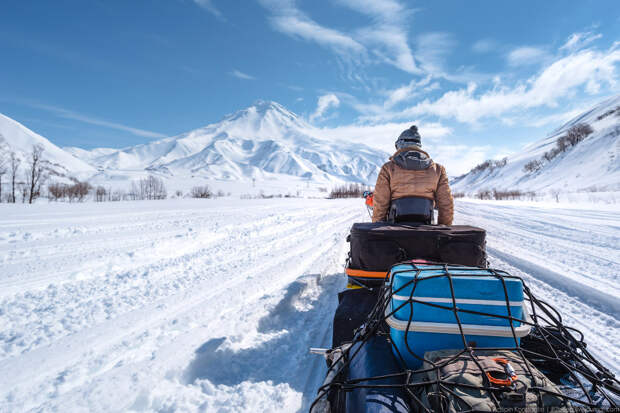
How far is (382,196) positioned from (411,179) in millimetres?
408

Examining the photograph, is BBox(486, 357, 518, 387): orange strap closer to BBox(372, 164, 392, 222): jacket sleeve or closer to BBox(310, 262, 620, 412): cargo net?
BBox(310, 262, 620, 412): cargo net

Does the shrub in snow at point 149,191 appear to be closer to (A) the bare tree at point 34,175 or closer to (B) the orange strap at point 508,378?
(A) the bare tree at point 34,175

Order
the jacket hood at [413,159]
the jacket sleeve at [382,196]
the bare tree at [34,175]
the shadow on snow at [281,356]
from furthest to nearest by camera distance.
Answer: the bare tree at [34,175]
the jacket sleeve at [382,196]
the jacket hood at [413,159]
the shadow on snow at [281,356]

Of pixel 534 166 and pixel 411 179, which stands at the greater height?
pixel 534 166

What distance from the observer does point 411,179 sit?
317 cm

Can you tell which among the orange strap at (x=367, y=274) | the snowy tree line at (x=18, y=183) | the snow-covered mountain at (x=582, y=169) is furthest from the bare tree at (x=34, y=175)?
the snow-covered mountain at (x=582, y=169)

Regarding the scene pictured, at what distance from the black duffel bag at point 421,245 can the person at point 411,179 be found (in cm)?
81

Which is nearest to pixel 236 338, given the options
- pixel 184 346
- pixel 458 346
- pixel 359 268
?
pixel 184 346

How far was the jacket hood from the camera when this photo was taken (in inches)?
122

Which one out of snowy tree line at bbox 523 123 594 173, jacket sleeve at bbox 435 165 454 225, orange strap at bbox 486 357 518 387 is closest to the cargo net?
orange strap at bbox 486 357 518 387

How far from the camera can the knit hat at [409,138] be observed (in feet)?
11.0

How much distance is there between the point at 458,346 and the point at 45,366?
304 centimetres

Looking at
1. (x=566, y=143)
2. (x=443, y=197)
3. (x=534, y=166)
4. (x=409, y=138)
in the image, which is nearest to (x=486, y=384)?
(x=443, y=197)

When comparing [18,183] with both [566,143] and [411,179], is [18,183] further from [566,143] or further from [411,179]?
[566,143]
